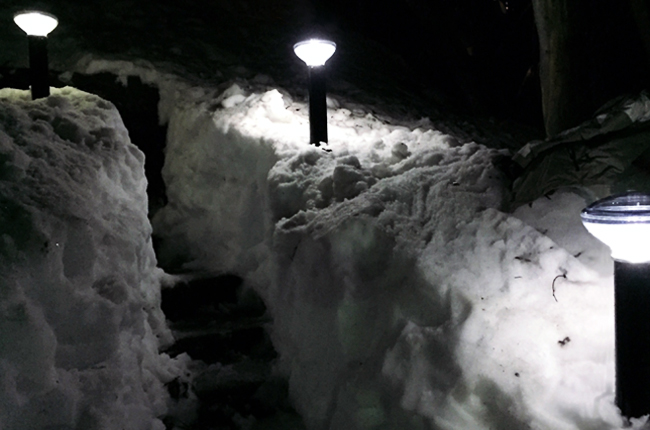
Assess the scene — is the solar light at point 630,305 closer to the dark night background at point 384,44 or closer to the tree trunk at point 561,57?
the tree trunk at point 561,57

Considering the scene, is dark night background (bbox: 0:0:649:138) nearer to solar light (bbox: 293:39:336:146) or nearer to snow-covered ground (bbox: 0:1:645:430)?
solar light (bbox: 293:39:336:146)

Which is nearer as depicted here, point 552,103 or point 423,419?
point 423,419

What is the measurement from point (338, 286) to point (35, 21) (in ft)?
13.8

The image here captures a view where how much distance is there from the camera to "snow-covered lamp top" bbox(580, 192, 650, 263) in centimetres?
227

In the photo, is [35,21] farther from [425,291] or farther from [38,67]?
[425,291]

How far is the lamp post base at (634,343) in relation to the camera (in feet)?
7.82

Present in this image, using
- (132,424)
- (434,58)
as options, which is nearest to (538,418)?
(132,424)

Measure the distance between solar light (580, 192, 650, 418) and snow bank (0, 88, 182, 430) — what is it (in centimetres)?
263

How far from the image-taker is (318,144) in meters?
5.44

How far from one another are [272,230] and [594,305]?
2.58 m

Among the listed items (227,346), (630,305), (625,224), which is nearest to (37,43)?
(227,346)

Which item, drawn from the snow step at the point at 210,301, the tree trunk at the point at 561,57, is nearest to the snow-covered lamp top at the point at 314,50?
the tree trunk at the point at 561,57

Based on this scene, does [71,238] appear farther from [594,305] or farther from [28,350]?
[594,305]

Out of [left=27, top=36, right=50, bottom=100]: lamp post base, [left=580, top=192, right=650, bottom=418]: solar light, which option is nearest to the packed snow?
[left=580, top=192, right=650, bottom=418]: solar light
